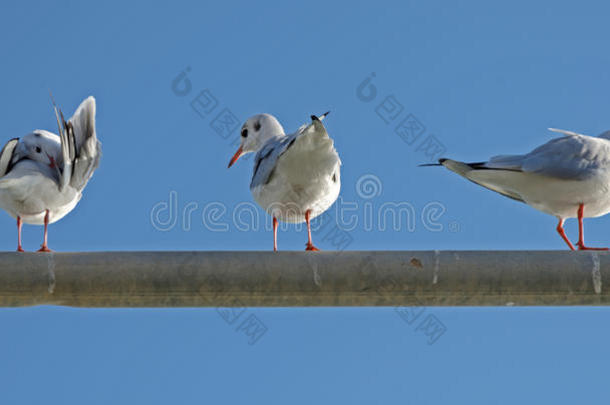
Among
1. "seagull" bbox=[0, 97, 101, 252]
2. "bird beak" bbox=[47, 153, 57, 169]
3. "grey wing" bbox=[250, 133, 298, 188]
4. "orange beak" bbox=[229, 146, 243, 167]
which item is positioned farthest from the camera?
"orange beak" bbox=[229, 146, 243, 167]

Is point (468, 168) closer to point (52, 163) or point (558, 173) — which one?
point (558, 173)

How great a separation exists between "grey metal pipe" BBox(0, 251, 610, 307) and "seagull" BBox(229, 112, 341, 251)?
1.42 metres

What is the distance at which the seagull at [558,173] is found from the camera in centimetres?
576

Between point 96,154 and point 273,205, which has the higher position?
point 96,154

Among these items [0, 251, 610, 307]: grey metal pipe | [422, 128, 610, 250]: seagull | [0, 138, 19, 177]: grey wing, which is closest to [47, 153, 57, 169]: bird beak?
Answer: [0, 138, 19, 177]: grey wing

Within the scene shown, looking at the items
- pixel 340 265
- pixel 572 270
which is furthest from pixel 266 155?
pixel 572 270

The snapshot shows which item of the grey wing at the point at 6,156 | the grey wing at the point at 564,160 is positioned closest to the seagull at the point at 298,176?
the grey wing at the point at 564,160

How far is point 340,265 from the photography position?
12.7 ft

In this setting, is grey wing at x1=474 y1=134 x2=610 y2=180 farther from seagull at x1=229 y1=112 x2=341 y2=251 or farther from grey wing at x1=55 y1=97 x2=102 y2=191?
grey wing at x1=55 y1=97 x2=102 y2=191

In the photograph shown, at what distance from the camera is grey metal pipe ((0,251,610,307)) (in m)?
3.78

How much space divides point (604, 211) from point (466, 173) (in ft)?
3.44

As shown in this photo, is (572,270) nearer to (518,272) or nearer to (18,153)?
(518,272)

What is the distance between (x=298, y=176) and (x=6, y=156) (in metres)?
2.09

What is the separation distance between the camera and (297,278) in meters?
3.77
